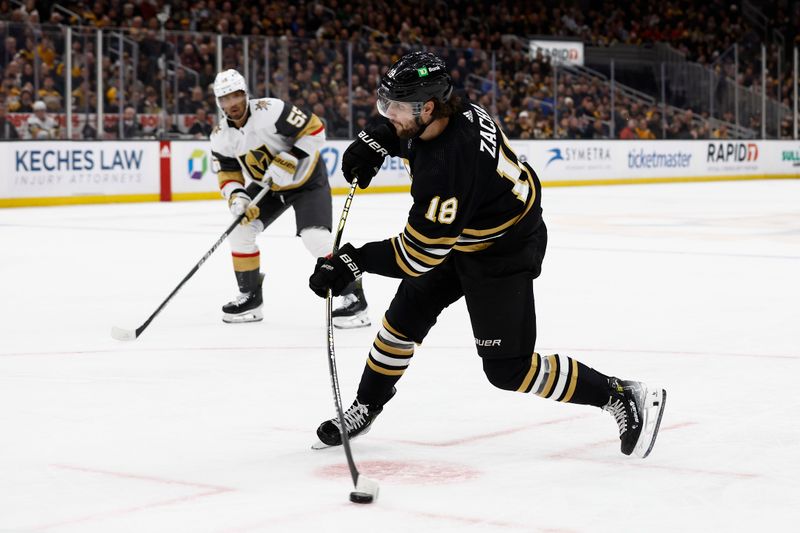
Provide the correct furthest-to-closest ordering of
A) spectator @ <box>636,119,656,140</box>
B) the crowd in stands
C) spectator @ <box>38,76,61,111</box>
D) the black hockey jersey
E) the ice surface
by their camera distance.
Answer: spectator @ <box>636,119,656,140</box> < the crowd in stands < spectator @ <box>38,76,61,111</box> < the black hockey jersey < the ice surface

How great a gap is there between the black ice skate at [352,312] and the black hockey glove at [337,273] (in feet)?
9.92

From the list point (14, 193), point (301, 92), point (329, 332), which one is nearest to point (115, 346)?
point (329, 332)

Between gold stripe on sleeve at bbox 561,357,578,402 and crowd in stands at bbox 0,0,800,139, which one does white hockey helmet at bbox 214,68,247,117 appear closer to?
gold stripe on sleeve at bbox 561,357,578,402

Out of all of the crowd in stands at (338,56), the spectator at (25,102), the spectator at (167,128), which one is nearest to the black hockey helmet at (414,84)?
the crowd in stands at (338,56)

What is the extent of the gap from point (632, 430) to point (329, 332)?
0.93 metres

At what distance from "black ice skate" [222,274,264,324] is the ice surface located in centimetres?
9

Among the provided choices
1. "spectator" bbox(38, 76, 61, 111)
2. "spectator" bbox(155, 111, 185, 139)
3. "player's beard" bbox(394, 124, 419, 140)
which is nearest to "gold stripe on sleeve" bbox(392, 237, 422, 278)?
"player's beard" bbox(394, 124, 419, 140)

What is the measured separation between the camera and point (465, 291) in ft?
12.3

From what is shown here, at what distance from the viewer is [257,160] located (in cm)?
695

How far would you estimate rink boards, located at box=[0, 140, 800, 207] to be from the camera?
50.9 ft

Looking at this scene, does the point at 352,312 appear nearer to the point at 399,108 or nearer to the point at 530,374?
the point at 530,374

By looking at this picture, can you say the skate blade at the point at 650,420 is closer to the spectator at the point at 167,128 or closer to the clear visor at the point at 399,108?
the clear visor at the point at 399,108

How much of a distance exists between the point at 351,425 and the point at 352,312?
2.76m

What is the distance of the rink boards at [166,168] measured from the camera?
15504mm
